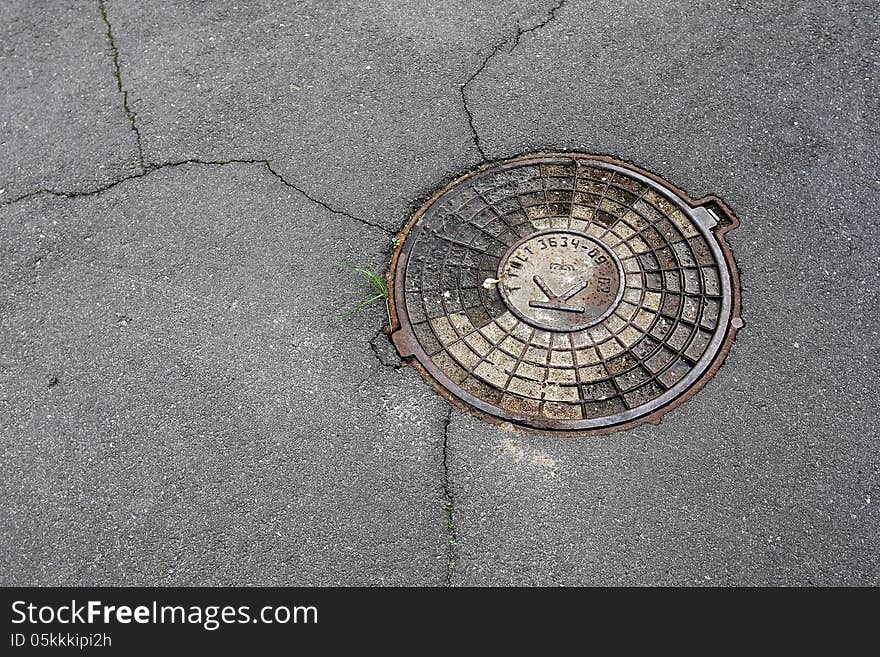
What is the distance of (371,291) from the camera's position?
367 centimetres

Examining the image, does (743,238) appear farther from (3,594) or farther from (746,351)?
(3,594)

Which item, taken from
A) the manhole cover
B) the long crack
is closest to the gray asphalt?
the long crack

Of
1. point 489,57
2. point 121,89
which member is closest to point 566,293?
point 489,57

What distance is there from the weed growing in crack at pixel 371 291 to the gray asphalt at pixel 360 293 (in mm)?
51

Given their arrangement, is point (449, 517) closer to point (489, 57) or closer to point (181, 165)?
point (181, 165)

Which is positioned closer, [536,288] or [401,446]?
[401,446]

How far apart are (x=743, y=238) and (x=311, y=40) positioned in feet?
8.96

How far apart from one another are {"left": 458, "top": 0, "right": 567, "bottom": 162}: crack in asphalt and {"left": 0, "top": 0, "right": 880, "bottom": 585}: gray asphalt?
2cm

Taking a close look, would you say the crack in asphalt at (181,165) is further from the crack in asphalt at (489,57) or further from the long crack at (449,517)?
the long crack at (449,517)

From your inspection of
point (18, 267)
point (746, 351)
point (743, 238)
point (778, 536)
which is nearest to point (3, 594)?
point (18, 267)

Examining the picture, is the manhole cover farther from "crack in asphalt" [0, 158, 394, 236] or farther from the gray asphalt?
"crack in asphalt" [0, 158, 394, 236]

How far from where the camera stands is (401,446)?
10.7ft

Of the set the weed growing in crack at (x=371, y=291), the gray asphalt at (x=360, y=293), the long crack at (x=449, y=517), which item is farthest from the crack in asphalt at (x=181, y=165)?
the long crack at (x=449, y=517)

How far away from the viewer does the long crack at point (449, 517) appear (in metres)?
3.02
